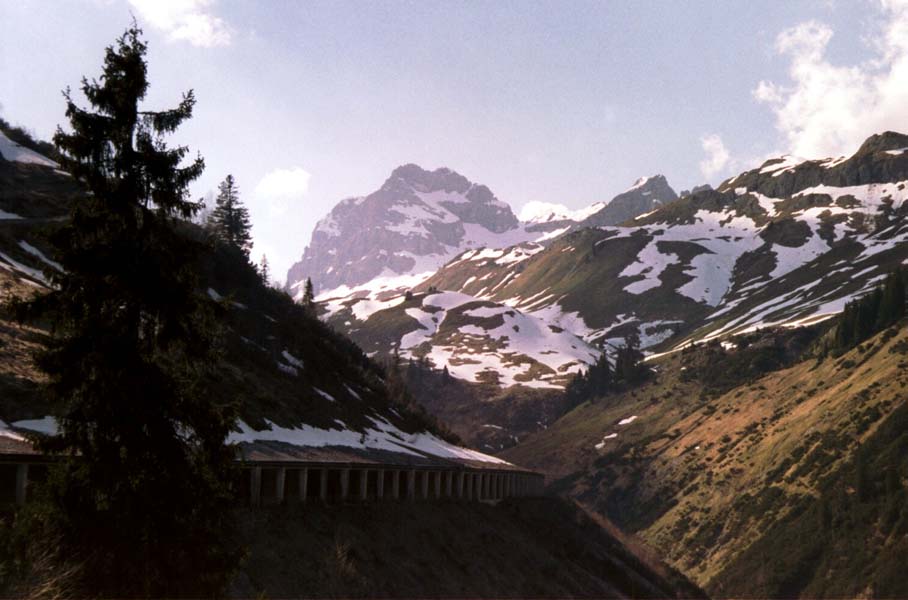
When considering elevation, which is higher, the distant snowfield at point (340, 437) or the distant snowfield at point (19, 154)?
the distant snowfield at point (19, 154)

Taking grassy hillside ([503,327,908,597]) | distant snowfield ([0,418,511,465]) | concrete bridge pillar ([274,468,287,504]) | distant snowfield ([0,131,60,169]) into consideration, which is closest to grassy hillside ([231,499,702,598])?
concrete bridge pillar ([274,468,287,504])

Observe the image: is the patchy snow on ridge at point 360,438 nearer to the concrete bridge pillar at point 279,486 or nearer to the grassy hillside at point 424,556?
the concrete bridge pillar at point 279,486

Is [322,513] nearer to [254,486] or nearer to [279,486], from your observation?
[279,486]

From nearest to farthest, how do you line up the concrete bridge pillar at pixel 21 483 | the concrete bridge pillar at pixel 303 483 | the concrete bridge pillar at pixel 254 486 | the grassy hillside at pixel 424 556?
the concrete bridge pillar at pixel 21 483 → the grassy hillside at pixel 424 556 → the concrete bridge pillar at pixel 254 486 → the concrete bridge pillar at pixel 303 483

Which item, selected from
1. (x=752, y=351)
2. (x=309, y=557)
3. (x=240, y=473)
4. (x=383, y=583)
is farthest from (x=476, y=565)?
(x=752, y=351)

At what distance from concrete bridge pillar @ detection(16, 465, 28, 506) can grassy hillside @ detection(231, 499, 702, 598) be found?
7.81 meters

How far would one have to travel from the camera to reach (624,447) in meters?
169

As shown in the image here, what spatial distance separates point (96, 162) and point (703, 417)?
147 m

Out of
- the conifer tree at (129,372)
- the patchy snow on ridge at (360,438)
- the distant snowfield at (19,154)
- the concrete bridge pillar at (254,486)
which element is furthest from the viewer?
the distant snowfield at (19,154)

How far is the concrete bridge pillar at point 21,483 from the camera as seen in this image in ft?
101

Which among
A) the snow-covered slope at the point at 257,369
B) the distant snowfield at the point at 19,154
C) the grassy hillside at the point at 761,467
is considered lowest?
the grassy hillside at the point at 761,467

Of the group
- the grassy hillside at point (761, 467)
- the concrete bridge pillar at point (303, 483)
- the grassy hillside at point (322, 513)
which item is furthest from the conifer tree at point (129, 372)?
the grassy hillside at point (761, 467)

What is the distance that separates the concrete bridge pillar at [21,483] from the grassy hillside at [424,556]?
781 centimetres

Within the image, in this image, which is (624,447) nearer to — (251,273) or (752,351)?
(752,351)
